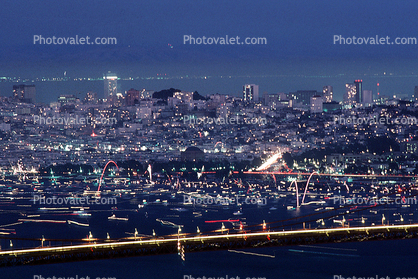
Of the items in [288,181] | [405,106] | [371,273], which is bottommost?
[371,273]

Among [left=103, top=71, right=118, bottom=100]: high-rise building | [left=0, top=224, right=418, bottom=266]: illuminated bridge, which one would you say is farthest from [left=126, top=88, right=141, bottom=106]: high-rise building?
[left=0, top=224, right=418, bottom=266]: illuminated bridge

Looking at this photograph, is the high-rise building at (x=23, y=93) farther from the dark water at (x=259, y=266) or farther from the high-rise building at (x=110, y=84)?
the dark water at (x=259, y=266)

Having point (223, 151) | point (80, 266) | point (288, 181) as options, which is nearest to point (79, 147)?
point (223, 151)

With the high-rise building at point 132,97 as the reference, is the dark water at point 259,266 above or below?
below

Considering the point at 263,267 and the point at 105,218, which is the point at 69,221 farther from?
the point at 263,267

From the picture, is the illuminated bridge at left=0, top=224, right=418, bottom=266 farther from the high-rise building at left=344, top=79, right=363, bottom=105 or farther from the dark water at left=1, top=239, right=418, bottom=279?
the high-rise building at left=344, top=79, right=363, bottom=105

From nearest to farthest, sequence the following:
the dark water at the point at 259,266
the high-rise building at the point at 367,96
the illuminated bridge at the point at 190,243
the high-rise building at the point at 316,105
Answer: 1. the illuminated bridge at the point at 190,243
2. the dark water at the point at 259,266
3. the high-rise building at the point at 316,105
4. the high-rise building at the point at 367,96

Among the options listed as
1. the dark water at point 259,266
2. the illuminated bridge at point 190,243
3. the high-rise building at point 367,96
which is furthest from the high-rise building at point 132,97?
the illuminated bridge at point 190,243
